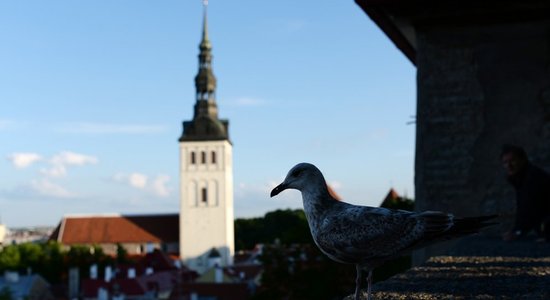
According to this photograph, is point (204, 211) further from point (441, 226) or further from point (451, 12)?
point (441, 226)

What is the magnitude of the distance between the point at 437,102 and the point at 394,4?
1070mm

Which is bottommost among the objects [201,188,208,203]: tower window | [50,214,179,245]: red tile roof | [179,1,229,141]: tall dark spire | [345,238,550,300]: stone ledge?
[345,238,550,300]: stone ledge

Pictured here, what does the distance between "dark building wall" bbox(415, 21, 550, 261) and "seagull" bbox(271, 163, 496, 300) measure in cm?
478

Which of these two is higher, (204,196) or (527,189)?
(204,196)

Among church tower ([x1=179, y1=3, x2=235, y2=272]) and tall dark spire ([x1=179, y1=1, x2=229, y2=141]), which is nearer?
tall dark spire ([x1=179, y1=1, x2=229, y2=141])

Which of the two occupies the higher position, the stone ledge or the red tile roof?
the red tile roof

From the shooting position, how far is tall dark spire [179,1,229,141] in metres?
74.0

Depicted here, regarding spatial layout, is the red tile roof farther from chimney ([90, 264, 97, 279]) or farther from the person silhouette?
the person silhouette

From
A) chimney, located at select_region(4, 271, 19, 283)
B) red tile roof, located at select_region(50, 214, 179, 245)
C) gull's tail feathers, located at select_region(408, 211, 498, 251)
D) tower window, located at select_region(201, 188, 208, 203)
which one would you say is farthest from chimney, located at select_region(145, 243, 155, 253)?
gull's tail feathers, located at select_region(408, 211, 498, 251)

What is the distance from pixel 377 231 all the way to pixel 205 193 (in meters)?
79.2

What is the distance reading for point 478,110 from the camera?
26.3 feet

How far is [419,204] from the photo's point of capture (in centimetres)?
822

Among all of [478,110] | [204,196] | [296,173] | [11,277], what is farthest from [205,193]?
[296,173]

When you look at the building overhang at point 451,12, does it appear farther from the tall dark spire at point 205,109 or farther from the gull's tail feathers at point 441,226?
the tall dark spire at point 205,109
